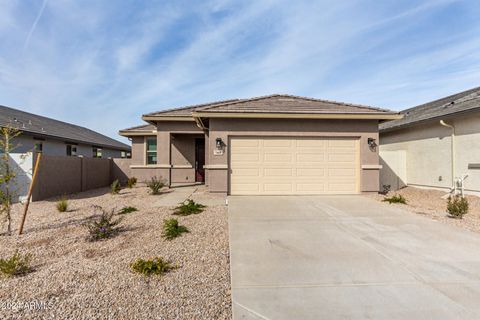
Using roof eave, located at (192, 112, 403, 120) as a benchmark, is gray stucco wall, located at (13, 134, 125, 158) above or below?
below

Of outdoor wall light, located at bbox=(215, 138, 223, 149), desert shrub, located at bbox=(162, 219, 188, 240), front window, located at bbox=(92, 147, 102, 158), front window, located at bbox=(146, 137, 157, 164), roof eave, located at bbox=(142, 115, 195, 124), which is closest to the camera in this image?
desert shrub, located at bbox=(162, 219, 188, 240)

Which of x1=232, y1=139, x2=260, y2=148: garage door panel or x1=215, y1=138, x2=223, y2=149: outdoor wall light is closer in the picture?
x1=215, y1=138, x2=223, y2=149: outdoor wall light

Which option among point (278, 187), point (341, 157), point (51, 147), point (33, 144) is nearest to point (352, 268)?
point (278, 187)

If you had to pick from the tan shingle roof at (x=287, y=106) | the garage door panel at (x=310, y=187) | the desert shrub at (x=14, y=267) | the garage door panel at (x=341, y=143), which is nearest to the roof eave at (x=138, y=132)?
the tan shingle roof at (x=287, y=106)

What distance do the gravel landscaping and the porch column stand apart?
6519mm

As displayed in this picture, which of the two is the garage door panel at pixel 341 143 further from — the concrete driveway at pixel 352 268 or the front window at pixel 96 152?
the front window at pixel 96 152

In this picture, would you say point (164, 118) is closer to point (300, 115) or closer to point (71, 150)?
point (300, 115)

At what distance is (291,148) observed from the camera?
904 centimetres

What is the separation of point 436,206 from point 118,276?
959 centimetres

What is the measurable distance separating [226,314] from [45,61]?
1441cm

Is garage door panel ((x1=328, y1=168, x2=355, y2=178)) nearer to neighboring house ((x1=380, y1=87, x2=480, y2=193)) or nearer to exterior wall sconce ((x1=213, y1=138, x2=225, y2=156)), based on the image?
neighboring house ((x1=380, y1=87, x2=480, y2=193))

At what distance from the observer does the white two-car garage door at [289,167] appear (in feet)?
29.4

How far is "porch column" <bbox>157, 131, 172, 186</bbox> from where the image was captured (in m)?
11.9

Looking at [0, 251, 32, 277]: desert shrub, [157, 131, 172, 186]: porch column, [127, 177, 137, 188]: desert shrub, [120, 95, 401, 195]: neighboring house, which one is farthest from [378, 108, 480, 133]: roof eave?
[127, 177, 137, 188]: desert shrub
